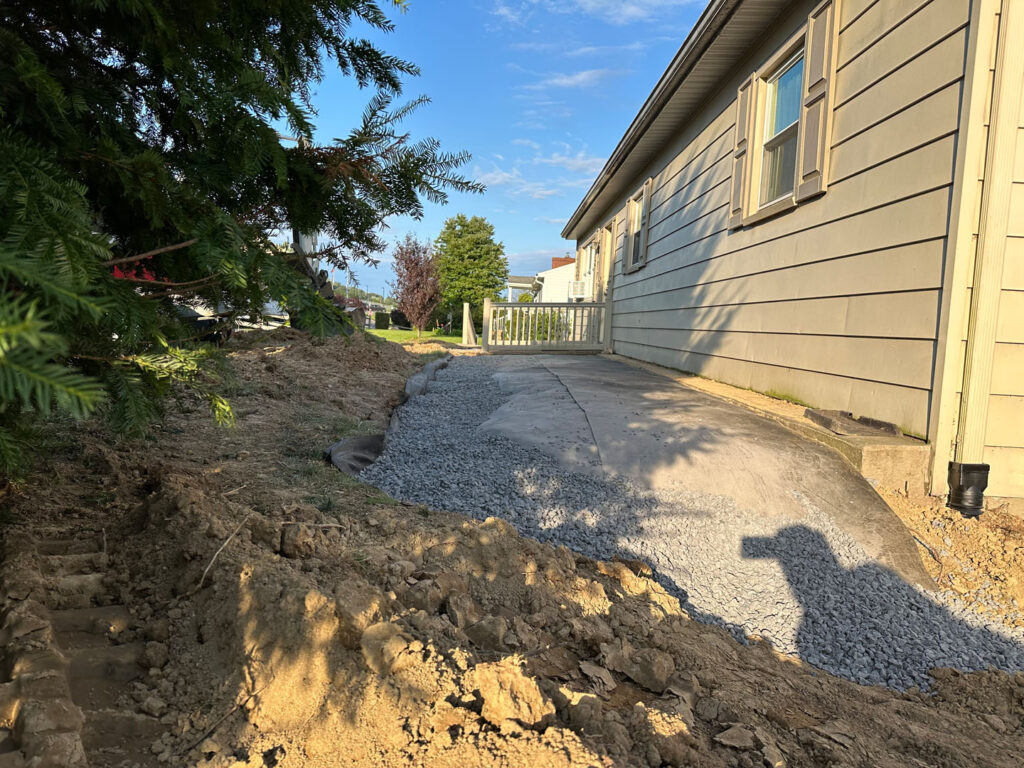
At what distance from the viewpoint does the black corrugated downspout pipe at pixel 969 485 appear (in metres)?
3.48

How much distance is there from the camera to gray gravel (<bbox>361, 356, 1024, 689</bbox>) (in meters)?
2.49

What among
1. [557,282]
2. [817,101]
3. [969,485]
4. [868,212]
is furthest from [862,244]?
[557,282]

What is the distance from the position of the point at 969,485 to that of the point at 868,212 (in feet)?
6.23

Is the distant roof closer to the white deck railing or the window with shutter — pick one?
the window with shutter

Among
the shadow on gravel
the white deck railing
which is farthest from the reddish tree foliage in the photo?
the shadow on gravel

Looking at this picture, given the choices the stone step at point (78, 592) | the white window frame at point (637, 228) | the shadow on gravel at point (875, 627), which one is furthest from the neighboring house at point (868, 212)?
the stone step at point (78, 592)

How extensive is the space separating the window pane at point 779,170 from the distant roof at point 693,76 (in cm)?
120

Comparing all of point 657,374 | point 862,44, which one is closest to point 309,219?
point 862,44

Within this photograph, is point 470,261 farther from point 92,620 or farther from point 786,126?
point 92,620

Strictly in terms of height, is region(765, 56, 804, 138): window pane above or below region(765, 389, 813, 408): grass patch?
above

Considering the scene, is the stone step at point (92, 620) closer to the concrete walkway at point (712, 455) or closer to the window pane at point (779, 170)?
the concrete walkway at point (712, 455)

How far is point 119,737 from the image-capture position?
1374 millimetres

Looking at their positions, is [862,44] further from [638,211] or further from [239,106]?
[638,211]

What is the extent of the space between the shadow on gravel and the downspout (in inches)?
38.8
